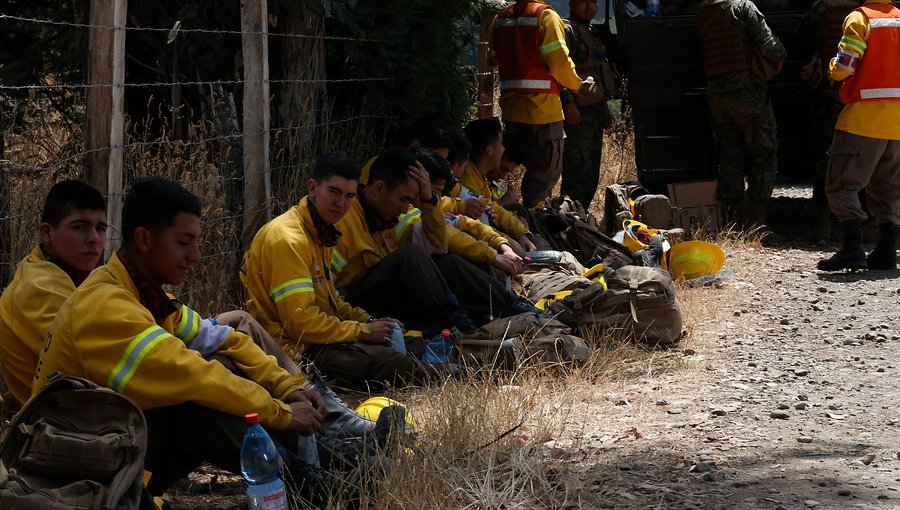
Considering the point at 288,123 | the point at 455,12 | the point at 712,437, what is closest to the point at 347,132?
the point at 288,123

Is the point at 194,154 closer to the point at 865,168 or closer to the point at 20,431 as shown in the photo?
the point at 20,431

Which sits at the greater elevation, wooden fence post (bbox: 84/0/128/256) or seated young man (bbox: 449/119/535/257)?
wooden fence post (bbox: 84/0/128/256)

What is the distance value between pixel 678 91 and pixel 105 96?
6.41m

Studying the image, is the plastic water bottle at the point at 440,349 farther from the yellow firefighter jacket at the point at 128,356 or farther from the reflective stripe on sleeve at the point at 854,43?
the reflective stripe on sleeve at the point at 854,43

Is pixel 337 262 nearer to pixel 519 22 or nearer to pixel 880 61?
pixel 519 22

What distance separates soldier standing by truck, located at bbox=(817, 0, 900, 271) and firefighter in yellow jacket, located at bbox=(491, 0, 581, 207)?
205 cm

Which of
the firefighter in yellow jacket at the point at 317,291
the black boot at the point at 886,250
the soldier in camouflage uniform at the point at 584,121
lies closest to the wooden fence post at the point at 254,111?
the firefighter in yellow jacket at the point at 317,291

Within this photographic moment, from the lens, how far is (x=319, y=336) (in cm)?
524

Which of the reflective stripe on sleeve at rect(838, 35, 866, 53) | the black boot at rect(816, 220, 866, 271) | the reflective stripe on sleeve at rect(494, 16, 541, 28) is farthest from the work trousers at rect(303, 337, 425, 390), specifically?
the reflective stripe on sleeve at rect(838, 35, 866, 53)

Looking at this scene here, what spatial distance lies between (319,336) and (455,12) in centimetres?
403

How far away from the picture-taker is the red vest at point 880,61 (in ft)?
27.7

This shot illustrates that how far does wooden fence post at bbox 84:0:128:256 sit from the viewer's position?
16.3 feet

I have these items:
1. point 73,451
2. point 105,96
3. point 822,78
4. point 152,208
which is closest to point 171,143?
point 105,96

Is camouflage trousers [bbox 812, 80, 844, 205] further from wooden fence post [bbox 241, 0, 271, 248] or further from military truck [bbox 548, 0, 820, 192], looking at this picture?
wooden fence post [bbox 241, 0, 271, 248]
